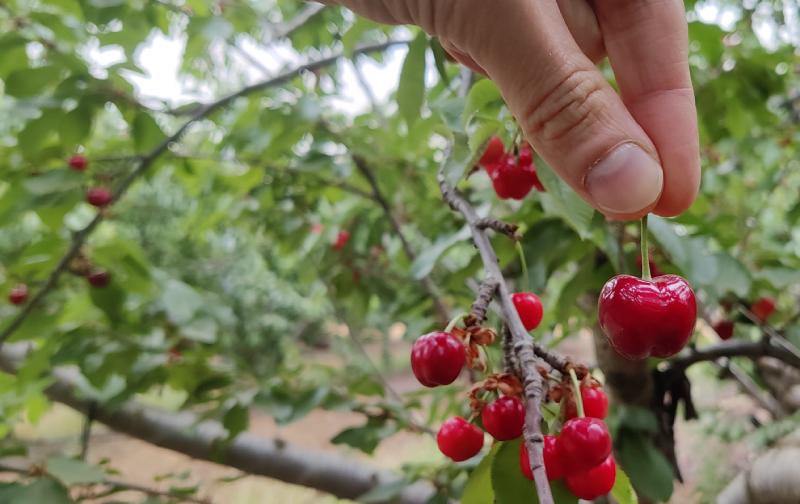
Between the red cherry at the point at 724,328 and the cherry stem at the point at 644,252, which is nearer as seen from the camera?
the cherry stem at the point at 644,252

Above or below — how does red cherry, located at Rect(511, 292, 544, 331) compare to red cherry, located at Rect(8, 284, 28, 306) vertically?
above

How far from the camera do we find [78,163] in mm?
1356

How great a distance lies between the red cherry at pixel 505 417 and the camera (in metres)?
0.53

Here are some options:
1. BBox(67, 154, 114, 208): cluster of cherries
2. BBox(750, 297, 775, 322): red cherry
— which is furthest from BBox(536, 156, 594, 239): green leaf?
BBox(67, 154, 114, 208): cluster of cherries

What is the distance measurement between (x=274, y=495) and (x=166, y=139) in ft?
9.43

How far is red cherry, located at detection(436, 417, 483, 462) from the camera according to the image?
0.61 meters

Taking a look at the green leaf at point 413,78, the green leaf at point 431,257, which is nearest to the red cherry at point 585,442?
the green leaf at point 431,257

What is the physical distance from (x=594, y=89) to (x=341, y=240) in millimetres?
1415

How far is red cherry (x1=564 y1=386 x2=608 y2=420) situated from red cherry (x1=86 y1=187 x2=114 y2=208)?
3.98ft

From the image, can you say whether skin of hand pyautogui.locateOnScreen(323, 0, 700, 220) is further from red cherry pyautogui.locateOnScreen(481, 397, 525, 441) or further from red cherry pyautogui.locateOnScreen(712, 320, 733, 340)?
red cherry pyautogui.locateOnScreen(712, 320, 733, 340)

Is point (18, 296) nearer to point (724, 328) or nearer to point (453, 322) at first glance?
point (453, 322)

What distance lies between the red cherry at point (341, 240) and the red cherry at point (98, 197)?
651mm

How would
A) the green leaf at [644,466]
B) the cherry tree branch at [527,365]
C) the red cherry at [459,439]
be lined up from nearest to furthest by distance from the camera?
the cherry tree branch at [527,365] < the red cherry at [459,439] < the green leaf at [644,466]

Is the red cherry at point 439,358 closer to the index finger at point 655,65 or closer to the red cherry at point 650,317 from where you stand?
the red cherry at point 650,317
